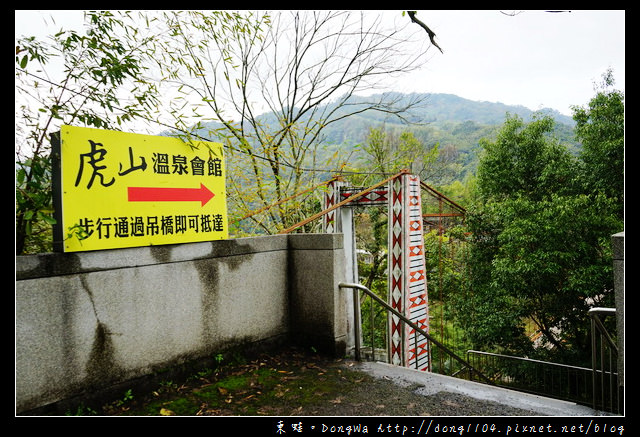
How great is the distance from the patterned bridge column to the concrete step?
5923 mm

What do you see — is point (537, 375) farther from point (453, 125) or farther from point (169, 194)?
point (453, 125)

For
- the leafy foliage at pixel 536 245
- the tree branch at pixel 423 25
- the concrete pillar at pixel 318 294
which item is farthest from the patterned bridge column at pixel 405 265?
the concrete pillar at pixel 318 294

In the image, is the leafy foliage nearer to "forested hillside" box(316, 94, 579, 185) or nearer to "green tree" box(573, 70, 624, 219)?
"green tree" box(573, 70, 624, 219)

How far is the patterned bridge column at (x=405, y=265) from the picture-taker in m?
9.80

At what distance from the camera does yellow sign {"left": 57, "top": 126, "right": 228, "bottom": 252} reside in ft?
9.64

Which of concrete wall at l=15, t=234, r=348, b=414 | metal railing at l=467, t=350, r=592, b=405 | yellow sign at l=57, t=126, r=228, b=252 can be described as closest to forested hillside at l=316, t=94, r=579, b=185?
concrete wall at l=15, t=234, r=348, b=414

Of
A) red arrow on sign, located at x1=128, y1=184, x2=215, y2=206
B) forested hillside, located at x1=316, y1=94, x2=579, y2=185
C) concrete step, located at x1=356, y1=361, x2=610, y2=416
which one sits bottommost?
concrete step, located at x1=356, y1=361, x2=610, y2=416

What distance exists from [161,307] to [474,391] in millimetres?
2653

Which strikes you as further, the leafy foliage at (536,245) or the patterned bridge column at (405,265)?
the leafy foliage at (536,245)

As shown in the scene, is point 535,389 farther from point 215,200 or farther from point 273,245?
point 215,200

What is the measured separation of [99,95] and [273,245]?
6.69 feet

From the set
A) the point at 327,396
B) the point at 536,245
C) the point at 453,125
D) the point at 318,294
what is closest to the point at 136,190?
the point at 318,294

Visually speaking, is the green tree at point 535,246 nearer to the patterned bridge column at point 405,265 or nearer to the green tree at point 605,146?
the green tree at point 605,146

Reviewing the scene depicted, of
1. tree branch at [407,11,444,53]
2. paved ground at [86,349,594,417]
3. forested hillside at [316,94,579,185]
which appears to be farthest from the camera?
forested hillside at [316,94,579,185]
